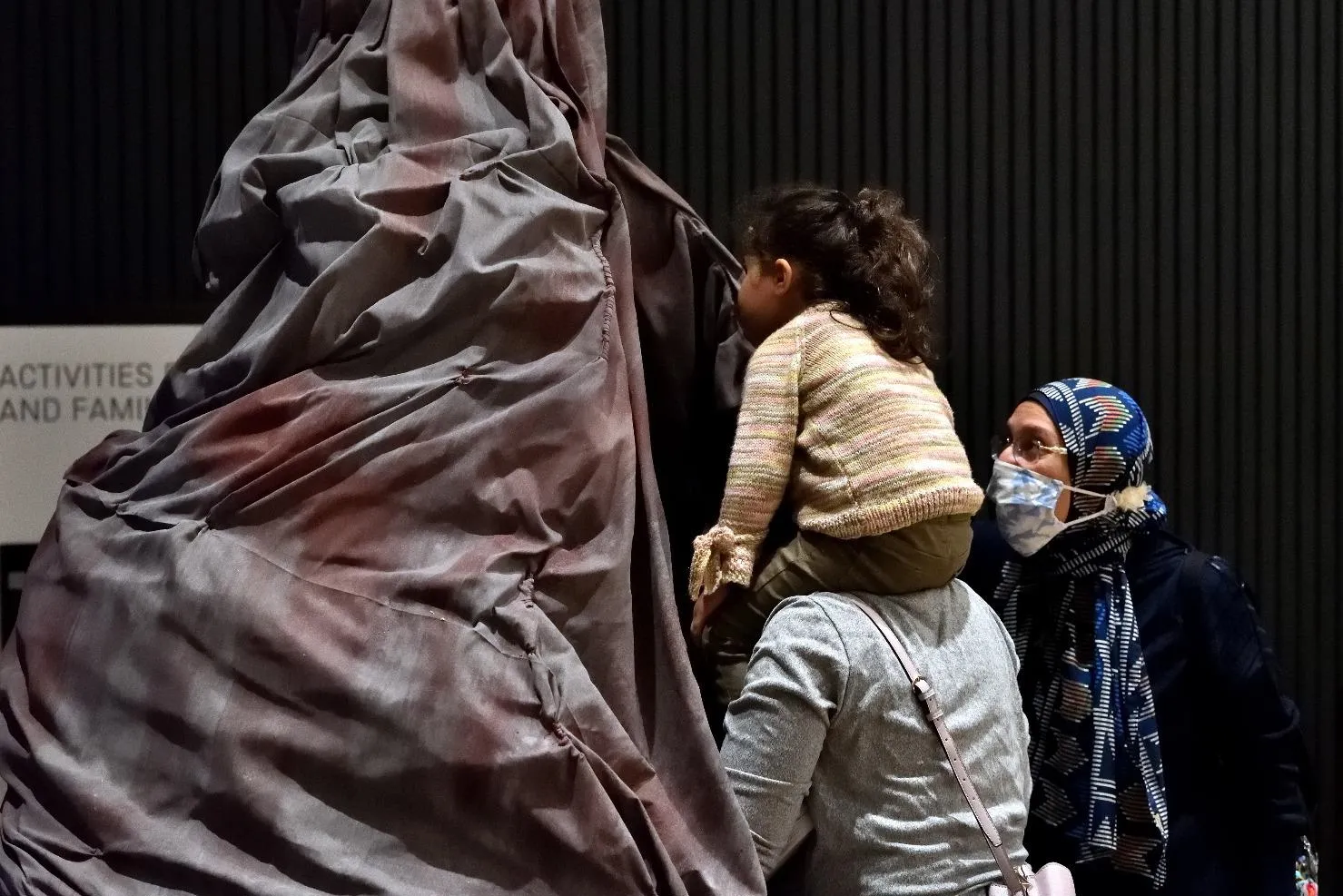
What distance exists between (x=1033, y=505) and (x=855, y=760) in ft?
2.27

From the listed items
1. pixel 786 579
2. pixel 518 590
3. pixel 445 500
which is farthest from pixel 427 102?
pixel 786 579

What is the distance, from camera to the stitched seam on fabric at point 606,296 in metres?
1.93

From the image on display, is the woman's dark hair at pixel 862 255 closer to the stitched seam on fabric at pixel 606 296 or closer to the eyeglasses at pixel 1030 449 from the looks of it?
the stitched seam on fabric at pixel 606 296

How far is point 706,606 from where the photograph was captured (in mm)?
1994

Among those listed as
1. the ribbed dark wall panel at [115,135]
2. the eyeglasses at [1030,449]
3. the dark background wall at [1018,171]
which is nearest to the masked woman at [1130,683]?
the eyeglasses at [1030,449]

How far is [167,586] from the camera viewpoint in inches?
68.6

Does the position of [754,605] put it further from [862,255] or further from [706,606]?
[862,255]

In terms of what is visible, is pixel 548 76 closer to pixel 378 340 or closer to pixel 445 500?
pixel 378 340

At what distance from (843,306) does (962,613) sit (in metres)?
0.48

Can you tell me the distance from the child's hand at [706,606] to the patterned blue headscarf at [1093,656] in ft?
2.39

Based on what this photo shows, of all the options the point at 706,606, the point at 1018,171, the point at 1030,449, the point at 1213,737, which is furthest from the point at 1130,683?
the point at 1018,171

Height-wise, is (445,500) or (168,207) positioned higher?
(168,207)

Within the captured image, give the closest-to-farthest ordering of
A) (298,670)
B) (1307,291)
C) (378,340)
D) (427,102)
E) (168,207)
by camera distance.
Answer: (298,670) < (378,340) < (427,102) < (168,207) < (1307,291)

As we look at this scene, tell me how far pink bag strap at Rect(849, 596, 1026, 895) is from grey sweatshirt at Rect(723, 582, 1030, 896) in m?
0.01
